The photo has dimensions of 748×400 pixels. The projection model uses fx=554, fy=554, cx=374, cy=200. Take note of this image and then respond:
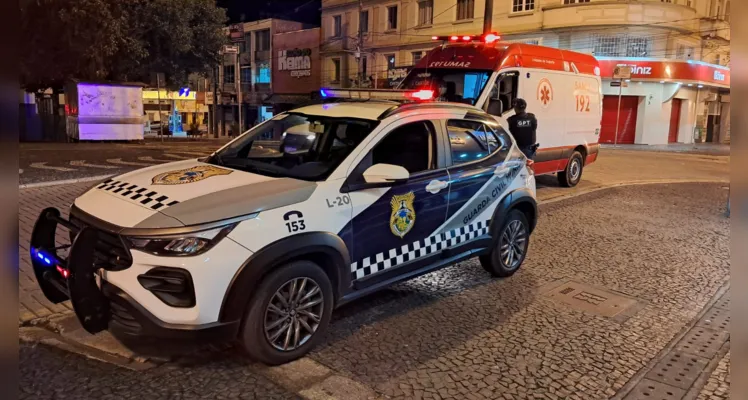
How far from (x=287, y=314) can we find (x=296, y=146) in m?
1.90

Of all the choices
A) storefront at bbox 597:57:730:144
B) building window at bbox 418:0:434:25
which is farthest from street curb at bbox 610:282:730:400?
building window at bbox 418:0:434:25

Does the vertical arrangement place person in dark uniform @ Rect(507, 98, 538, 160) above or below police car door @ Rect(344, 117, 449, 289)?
above

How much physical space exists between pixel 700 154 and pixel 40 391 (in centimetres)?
2658

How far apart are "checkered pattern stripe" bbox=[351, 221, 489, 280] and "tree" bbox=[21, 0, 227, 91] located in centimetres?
1479

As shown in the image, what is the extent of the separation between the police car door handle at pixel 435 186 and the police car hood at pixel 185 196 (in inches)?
46.0

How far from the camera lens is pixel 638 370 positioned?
4062 mm

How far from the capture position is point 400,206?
14.7 feet

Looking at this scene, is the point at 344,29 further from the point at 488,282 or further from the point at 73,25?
the point at 488,282

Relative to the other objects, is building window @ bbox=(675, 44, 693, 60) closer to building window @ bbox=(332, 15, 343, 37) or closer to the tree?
building window @ bbox=(332, 15, 343, 37)

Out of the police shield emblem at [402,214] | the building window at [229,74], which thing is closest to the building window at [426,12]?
the building window at [229,74]

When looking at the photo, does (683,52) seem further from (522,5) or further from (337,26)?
(337,26)

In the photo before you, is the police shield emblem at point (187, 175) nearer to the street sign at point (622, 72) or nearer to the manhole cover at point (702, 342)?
the manhole cover at point (702, 342)

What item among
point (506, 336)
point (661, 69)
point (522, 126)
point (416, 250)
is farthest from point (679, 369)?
point (661, 69)

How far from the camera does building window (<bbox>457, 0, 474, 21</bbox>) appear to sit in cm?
3098
